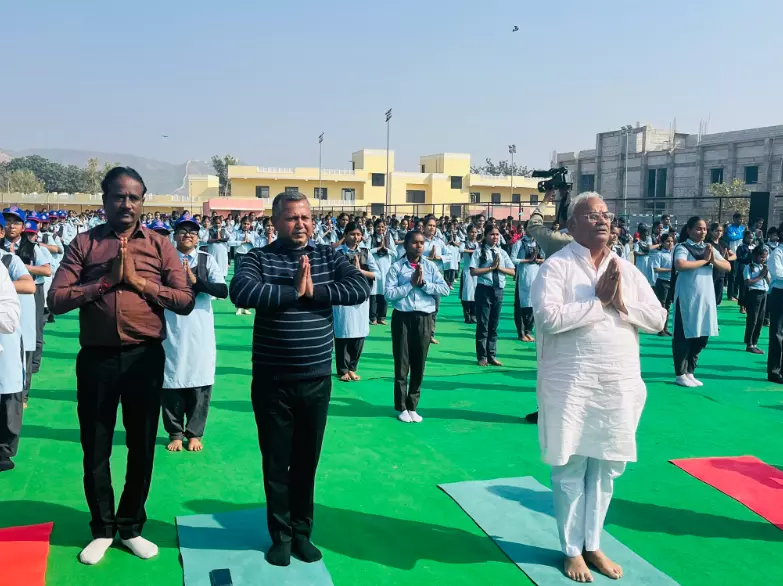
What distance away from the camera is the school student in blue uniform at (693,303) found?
22.7ft

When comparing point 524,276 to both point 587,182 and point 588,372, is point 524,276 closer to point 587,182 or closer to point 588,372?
point 588,372

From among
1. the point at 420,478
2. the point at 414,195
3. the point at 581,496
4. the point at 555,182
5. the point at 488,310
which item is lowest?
the point at 420,478

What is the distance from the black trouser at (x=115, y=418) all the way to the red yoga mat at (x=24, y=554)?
0.89ft

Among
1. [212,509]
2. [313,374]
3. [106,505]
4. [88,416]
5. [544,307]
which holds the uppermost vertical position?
[544,307]

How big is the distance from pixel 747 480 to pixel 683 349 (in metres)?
2.71

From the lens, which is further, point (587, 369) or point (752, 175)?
point (752, 175)

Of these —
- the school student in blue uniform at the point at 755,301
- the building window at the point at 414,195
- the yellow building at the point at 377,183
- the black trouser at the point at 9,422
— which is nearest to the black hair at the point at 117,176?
the black trouser at the point at 9,422

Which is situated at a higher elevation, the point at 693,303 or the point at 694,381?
the point at 693,303

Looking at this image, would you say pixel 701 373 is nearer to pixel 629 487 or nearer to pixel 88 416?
pixel 629 487

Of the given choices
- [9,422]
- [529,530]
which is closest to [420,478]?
[529,530]

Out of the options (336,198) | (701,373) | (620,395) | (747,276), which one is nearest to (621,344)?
(620,395)

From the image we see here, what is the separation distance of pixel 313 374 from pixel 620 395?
4.59 feet

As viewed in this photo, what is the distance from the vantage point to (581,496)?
10.2 ft

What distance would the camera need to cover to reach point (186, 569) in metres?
3.14
